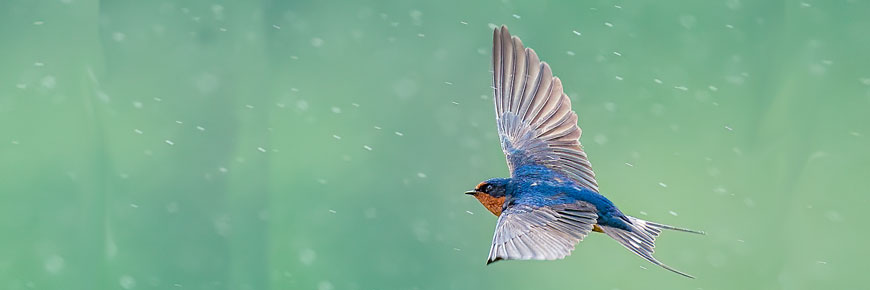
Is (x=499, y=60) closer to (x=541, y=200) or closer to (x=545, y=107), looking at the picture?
(x=545, y=107)

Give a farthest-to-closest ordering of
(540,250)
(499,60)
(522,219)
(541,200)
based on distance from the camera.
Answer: (499,60), (541,200), (522,219), (540,250)

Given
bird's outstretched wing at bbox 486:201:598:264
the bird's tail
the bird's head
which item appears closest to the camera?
bird's outstretched wing at bbox 486:201:598:264

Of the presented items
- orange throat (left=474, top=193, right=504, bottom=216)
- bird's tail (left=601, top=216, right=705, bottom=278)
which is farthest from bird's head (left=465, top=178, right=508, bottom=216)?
bird's tail (left=601, top=216, right=705, bottom=278)

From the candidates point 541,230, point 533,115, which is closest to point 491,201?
point 541,230

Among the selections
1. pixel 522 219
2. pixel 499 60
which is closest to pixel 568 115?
pixel 499 60

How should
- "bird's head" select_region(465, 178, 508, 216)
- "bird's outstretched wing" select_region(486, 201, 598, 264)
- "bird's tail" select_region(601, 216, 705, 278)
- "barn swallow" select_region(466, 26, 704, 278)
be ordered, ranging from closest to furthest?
"bird's outstretched wing" select_region(486, 201, 598, 264), "barn swallow" select_region(466, 26, 704, 278), "bird's tail" select_region(601, 216, 705, 278), "bird's head" select_region(465, 178, 508, 216)

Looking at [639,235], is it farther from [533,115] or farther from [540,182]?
[533,115]

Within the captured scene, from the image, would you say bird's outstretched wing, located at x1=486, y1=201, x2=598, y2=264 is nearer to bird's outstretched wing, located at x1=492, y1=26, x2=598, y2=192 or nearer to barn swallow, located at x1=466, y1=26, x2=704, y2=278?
barn swallow, located at x1=466, y1=26, x2=704, y2=278
